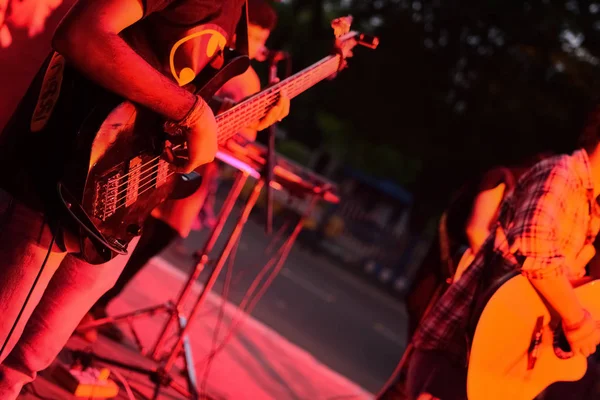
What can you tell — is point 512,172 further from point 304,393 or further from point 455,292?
point 304,393

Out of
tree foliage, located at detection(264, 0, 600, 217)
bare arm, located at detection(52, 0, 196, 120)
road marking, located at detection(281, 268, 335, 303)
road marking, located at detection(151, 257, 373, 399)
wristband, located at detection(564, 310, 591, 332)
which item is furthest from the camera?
tree foliage, located at detection(264, 0, 600, 217)

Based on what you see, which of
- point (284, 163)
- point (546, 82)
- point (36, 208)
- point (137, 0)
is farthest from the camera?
point (546, 82)

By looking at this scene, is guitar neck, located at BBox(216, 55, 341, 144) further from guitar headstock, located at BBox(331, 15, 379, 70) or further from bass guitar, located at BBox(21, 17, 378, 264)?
bass guitar, located at BBox(21, 17, 378, 264)

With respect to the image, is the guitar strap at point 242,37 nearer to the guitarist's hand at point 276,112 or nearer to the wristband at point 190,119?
the guitarist's hand at point 276,112

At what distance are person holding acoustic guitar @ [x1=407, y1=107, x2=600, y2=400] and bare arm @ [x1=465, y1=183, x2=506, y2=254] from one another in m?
0.38

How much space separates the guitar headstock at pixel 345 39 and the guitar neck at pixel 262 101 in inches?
2.0

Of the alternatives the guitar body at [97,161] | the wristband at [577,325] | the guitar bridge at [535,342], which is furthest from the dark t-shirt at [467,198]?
the guitar body at [97,161]

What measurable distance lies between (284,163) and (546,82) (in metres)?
16.0

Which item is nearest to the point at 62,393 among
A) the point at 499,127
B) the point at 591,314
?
the point at 591,314

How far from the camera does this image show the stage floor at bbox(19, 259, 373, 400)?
3.84 metres

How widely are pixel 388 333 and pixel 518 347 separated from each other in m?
8.15

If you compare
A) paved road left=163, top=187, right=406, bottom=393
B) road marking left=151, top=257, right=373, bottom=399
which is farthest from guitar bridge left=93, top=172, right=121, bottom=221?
paved road left=163, top=187, right=406, bottom=393

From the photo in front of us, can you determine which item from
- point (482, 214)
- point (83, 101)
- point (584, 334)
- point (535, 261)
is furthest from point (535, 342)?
point (83, 101)

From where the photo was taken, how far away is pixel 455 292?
9.62 ft
